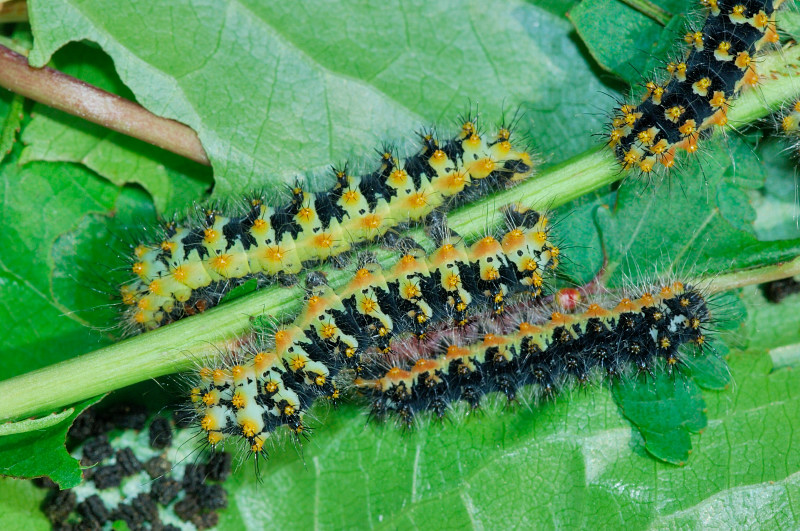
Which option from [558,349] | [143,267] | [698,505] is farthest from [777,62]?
[143,267]

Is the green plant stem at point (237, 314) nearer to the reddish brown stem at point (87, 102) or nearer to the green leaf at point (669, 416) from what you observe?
the green leaf at point (669, 416)

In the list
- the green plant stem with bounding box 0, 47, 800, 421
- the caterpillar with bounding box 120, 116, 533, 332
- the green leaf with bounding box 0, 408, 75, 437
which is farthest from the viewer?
the caterpillar with bounding box 120, 116, 533, 332

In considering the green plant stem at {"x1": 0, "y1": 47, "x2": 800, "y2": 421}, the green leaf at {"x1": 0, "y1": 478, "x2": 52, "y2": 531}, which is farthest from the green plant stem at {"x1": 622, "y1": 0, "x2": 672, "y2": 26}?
the green leaf at {"x1": 0, "y1": 478, "x2": 52, "y2": 531}

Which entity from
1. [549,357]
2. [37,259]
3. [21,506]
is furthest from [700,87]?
[21,506]

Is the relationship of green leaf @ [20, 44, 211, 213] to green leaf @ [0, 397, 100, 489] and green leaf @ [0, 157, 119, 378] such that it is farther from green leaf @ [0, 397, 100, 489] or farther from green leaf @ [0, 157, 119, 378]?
green leaf @ [0, 397, 100, 489]

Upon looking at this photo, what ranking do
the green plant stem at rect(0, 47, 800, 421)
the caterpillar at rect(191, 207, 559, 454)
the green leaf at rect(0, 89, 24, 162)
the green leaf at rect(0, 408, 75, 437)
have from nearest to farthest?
the green leaf at rect(0, 408, 75, 437) → the green plant stem at rect(0, 47, 800, 421) → the caterpillar at rect(191, 207, 559, 454) → the green leaf at rect(0, 89, 24, 162)

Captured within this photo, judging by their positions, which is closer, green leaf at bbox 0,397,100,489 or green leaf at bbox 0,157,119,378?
green leaf at bbox 0,397,100,489

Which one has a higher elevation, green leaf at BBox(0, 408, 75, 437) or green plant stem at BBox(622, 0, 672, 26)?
green plant stem at BBox(622, 0, 672, 26)

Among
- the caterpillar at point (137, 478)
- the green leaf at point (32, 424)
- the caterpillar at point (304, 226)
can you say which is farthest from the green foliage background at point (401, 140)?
the green leaf at point (32, 424)
